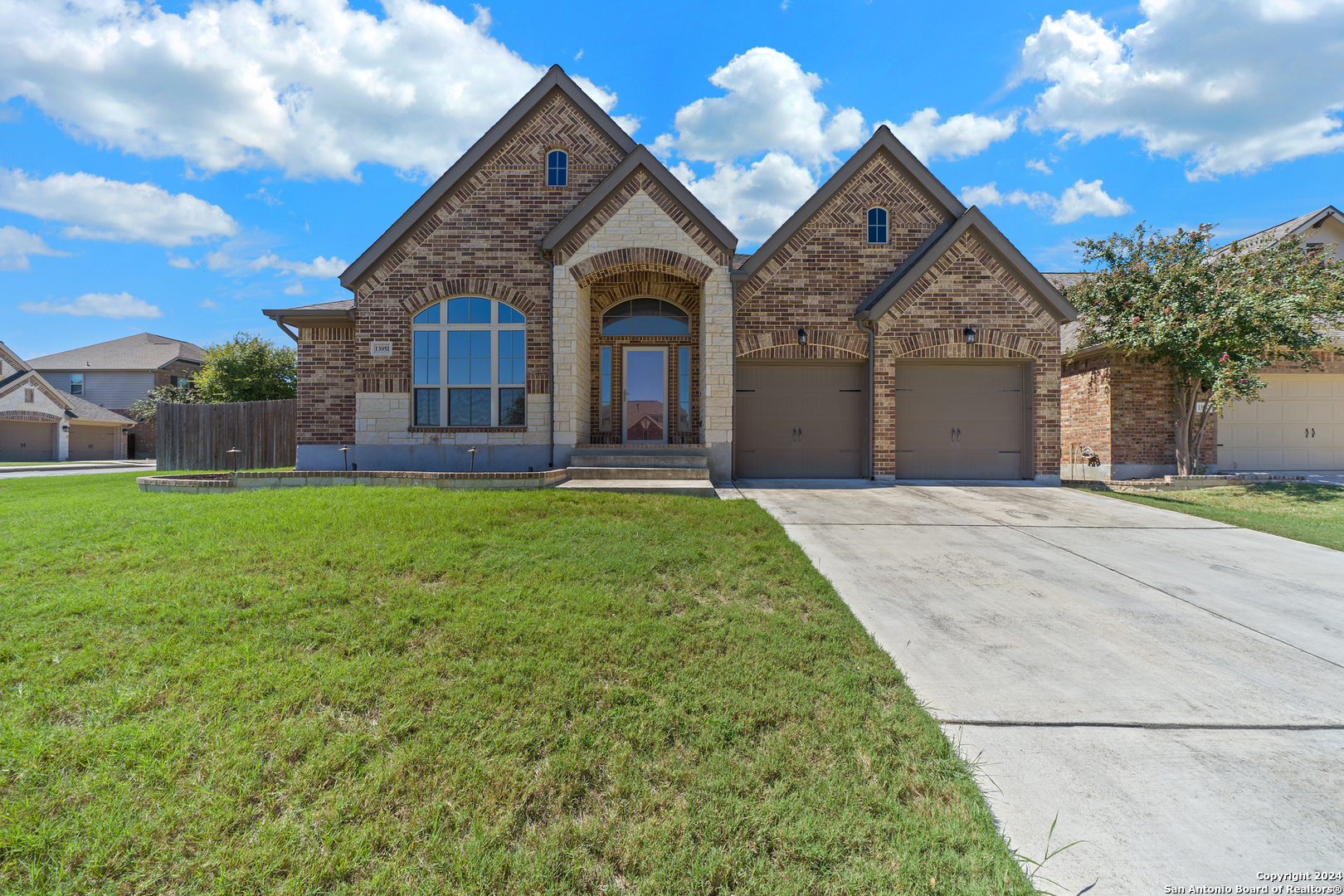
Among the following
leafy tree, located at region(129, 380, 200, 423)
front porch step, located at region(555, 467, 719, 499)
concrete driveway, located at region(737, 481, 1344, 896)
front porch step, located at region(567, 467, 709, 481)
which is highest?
leafy tree, located at region(129, 380, 200, 423)

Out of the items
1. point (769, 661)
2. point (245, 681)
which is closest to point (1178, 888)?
point (769, 661)

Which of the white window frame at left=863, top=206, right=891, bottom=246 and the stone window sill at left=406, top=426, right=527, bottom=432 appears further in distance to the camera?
the white window frame at left=863, top=206, right=891, bottom=246

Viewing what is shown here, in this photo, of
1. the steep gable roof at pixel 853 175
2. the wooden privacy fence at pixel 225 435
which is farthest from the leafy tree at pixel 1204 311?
the wooden privacy fence at pixel 225 435

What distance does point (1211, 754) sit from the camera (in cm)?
274

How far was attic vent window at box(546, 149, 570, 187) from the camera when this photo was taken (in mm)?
11453

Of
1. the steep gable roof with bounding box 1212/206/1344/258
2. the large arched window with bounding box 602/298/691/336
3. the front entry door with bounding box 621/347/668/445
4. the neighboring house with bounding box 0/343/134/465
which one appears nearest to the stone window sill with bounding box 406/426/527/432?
the front entry door with bounding box 621/347/668/445

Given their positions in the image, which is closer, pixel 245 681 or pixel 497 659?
pixel 245 681

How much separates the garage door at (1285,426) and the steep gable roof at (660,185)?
47.8ft

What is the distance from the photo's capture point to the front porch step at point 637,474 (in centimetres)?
876

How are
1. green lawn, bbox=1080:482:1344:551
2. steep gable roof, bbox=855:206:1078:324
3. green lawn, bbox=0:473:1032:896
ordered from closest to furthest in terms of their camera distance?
1. green lawn, bbox=0:473:1032:896
2. green lawn, bbox=1080:482:1344:551
3. steep gable roof, bbox=855:206:1078:324

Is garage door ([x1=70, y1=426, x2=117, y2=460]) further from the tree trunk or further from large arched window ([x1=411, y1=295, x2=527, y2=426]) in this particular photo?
the tree trunk

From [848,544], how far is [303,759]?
5238mm

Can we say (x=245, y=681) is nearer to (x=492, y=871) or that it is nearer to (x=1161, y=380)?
(x=492, y=871)

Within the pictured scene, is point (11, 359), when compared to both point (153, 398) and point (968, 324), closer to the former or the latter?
point (153, 398)
